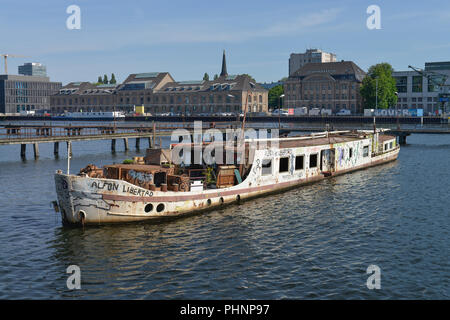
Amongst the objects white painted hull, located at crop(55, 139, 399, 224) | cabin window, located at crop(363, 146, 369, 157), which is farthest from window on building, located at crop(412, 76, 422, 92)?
white painted hull, located at crop(55, 139, 399, 224)

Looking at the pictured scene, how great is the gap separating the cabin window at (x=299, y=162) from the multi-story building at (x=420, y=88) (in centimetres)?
16114

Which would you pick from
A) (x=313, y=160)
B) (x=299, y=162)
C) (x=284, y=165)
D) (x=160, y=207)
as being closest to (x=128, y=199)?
(x=160, y=207)

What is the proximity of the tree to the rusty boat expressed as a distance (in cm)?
12623

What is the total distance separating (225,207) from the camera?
34.7 m

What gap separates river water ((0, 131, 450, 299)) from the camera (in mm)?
19984

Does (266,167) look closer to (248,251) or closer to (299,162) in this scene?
(299,162)

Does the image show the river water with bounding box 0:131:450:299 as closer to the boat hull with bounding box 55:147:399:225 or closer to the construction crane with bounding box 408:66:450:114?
the boat hull with bounding box 55:147:399:225

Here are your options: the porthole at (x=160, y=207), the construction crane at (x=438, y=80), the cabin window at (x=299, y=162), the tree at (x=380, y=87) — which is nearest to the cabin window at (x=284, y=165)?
the cabin window at (x=299, y=162)

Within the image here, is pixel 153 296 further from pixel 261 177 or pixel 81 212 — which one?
pixel 261 177

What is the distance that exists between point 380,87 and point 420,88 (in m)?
32.0

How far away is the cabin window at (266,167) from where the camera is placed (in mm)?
39253

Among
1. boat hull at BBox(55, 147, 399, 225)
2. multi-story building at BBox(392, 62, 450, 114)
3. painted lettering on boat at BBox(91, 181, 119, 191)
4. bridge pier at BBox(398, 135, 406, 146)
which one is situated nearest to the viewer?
painted lettering on boat at BBox(91, 181, 119, 191)
